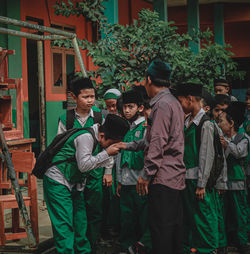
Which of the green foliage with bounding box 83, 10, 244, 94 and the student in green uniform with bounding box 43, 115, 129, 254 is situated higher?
the green foliage with bounding box 83, 10, 244, 94

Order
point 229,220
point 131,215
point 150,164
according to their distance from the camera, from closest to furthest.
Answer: point 150,164
point 131,215
point 229,220

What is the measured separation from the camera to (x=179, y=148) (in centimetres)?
345

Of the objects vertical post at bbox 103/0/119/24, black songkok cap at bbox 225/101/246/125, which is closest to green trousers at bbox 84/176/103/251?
black songkok cap at bbox 225/101/246/125

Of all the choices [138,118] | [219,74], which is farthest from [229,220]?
[219,74]

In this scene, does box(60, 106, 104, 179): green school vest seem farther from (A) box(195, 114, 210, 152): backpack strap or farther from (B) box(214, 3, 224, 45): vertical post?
(B) box(214, 3, 224, 45): vertical post

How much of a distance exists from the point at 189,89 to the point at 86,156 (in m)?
1.24

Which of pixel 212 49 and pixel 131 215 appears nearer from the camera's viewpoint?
pixel 131 215

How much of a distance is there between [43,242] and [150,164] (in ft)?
6.51

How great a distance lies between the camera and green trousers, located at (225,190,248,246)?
466 cm

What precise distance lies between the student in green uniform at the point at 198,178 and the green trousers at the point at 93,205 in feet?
2.80

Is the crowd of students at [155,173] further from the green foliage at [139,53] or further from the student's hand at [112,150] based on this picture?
the green foliage at [139,53]

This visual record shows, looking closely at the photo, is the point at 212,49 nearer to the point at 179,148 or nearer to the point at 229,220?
the point at 229,220

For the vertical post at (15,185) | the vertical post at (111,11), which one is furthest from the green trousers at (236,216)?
the vertical post at (111,11)

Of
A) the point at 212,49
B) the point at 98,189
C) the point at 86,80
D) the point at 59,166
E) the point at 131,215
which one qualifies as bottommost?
the point at 131,215
